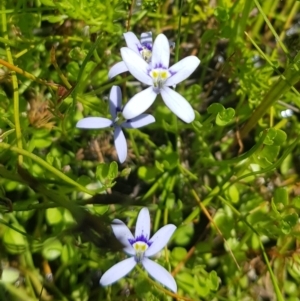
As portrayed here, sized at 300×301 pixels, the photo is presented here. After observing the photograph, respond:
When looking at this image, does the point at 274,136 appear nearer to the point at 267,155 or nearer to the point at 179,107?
the point at 267,155

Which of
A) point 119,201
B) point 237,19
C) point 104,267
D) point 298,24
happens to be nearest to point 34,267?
point 104,267

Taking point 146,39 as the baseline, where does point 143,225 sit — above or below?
below

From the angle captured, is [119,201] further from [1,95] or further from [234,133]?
[234,133]

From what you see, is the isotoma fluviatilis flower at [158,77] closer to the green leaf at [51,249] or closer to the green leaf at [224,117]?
the green leaf at [224,117]

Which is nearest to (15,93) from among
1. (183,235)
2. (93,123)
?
(93,123)

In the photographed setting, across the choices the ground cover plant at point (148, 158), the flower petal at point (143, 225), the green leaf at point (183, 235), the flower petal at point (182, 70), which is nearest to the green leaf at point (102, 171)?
the ground cover plant at point (148, 158)

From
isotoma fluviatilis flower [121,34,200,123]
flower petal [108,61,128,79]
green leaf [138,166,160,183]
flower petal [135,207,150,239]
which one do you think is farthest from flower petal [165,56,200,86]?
green leaf [138,166,160,183]

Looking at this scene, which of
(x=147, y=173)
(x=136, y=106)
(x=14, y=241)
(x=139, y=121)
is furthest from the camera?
(x=147, y=173)

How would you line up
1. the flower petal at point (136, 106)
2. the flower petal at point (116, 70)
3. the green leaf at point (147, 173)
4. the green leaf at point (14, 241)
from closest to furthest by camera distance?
the flower petal at point (136, 106) → the flower petal at point (116, 70) → the green leaf at point (14, 241) → the green leaf at point (147, 173)
